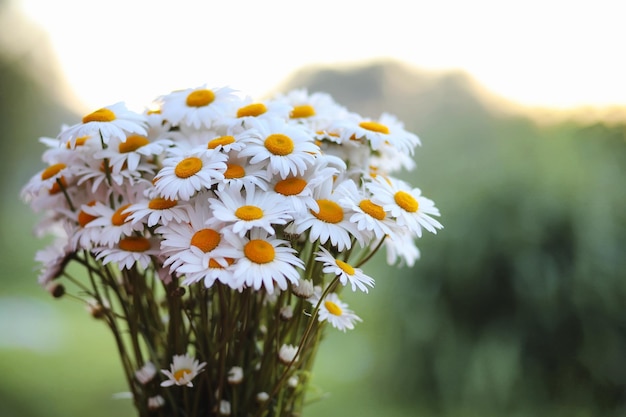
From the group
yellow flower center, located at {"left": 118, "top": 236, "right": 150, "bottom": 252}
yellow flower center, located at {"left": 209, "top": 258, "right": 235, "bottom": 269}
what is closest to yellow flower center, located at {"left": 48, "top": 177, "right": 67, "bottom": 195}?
yellow flower center, located at {"left": 118, "top": 236, "right": 150, "bottom": 252}

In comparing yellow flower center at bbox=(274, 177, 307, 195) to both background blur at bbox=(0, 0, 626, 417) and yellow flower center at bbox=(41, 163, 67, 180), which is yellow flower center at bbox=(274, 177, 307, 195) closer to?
yellow flower center at bbox=(41, 163, 67, 180)

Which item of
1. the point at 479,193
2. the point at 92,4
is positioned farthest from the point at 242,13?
the point at 479,193

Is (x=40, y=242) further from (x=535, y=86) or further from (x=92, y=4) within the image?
(x=535, y=86)

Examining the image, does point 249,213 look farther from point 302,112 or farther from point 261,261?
point 302,112

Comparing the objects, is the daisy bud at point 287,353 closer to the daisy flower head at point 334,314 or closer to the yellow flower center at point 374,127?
the daisy flower head at point 334,314

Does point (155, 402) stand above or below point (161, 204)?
below

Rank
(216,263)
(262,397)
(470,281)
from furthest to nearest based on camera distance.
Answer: (470,281), (262,397), (216,263)

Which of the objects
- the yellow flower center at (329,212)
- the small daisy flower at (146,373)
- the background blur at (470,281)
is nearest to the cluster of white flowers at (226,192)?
the yellow flower center at (329,212)

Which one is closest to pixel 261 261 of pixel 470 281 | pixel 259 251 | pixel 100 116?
pixel 259 251
